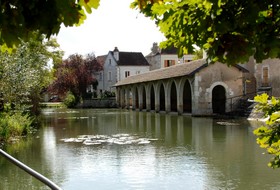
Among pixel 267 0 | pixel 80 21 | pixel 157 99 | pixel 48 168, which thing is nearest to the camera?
pixel 80 21

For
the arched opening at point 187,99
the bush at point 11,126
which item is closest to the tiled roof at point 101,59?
the arched opening at point 187,99

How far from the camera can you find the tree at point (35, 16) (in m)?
1.82

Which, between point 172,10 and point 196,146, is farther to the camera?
point 196,146

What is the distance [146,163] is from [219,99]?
21422mm

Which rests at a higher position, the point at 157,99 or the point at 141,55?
the point at 141,55

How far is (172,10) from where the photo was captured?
8.59ft

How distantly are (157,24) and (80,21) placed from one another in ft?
3.05

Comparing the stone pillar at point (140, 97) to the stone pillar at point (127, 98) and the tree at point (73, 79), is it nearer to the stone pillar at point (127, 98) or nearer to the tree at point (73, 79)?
the stone pillar at point (127, 98)

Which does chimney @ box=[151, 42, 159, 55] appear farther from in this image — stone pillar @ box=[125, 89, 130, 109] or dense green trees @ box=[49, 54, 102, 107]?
stone pillar @ box=[125, 89, 130, 109]

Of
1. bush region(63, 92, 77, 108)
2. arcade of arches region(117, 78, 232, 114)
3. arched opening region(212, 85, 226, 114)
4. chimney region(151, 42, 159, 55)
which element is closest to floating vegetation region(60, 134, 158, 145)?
arcade of arches region(117, 78, 232, 114)

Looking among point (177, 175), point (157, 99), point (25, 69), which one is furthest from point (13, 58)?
point (157, 99)

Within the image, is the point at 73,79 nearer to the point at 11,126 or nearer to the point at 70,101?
the point at 70,101

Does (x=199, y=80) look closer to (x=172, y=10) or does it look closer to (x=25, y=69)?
(x=25, y=69)

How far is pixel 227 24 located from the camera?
7.80 ft
